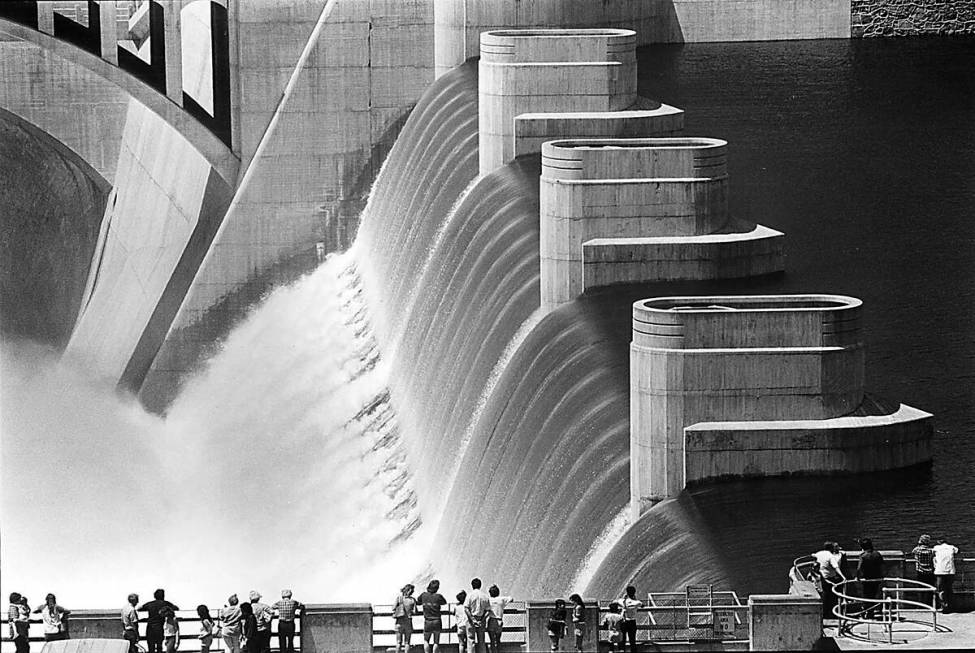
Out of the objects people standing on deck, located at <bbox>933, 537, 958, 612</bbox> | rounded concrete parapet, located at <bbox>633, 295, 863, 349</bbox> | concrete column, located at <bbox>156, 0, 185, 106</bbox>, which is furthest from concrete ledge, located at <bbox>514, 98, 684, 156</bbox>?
people standing on deck, located at <bbox>933, 537, 958, 612</bbox>

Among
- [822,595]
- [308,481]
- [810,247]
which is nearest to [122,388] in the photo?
[308,481]

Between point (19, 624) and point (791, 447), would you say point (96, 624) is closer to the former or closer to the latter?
point (19, 624)

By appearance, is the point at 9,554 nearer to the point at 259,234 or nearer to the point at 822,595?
the point at 259,234

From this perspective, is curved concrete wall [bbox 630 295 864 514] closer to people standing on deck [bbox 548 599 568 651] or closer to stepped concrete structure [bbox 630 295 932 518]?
stepped concrete structure [bbox 630 295 932 518]

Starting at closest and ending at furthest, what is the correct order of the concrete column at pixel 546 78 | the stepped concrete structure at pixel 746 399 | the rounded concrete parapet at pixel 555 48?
the stepped concrete structure at pixel 746 399, the concrete column at pixel 546 78, the rounded concrete parapet at pixel 555 48

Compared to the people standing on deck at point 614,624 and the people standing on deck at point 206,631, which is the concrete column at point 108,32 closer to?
the people standing on deck at point 206,631

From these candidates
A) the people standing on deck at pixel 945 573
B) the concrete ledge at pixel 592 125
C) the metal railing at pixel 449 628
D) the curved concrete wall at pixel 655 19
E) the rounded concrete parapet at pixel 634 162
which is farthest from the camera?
the curved concrete wall at pixel 655 19

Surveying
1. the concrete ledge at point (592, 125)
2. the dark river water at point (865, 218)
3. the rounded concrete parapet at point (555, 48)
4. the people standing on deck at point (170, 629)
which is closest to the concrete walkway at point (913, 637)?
the dark river water at point (865, 218)

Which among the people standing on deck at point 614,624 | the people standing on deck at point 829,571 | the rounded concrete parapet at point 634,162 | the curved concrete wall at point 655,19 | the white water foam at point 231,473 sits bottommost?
the white water foam at point 231,473
